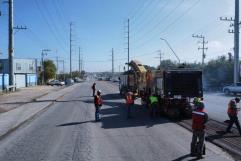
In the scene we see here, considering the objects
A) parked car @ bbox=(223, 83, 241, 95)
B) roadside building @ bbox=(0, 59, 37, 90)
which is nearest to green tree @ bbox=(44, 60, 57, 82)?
roadside building @ bbox=(0, 59, 37, 90)

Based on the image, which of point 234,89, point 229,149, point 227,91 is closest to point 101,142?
point 229,149

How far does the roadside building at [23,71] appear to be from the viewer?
8916cm

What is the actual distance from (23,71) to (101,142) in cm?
9573

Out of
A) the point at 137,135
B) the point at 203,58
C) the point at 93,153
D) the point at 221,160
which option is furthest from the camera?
the point at 203,58

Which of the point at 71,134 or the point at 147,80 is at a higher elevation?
the point at 147,80

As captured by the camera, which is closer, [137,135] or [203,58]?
[137,135]

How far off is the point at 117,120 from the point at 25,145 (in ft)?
26.3

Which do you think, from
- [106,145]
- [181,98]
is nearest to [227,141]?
[106,145]

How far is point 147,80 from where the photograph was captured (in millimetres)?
29000

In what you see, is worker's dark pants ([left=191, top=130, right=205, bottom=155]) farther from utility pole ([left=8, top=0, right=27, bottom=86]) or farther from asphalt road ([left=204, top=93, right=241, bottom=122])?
utility pole ([left=8, top=0, right=27, bottom=86])

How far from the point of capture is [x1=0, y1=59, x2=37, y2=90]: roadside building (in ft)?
293

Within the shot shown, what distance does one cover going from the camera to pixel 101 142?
1452 cm

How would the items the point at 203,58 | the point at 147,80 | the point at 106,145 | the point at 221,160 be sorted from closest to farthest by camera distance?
the point at 221,160 < the point at 106,145 < the point at 147,80 < the point at 203,58

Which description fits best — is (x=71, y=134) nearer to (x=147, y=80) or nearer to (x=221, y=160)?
(x=221, y=160)
